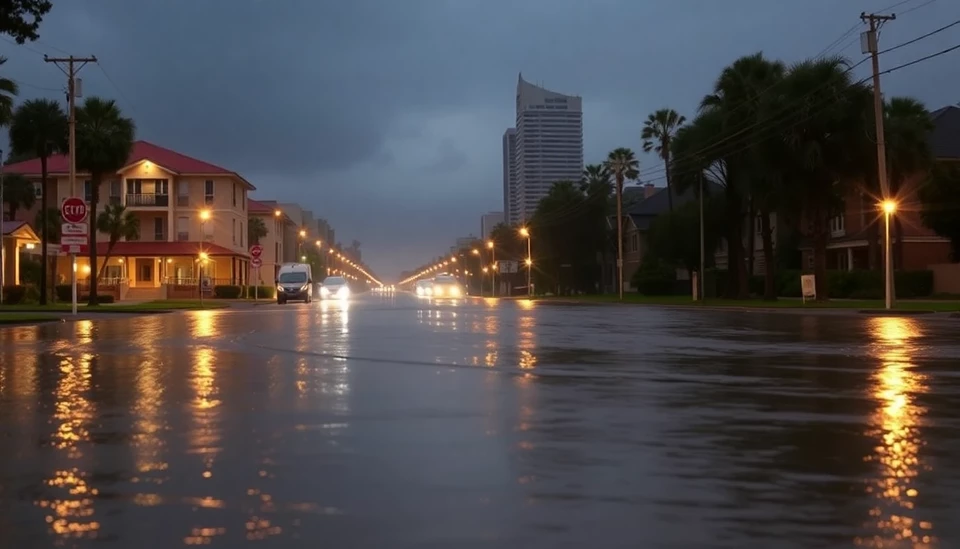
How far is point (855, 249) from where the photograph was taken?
66.7 metres

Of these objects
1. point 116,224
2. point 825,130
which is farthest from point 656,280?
point 116,224

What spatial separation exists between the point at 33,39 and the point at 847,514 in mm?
24890

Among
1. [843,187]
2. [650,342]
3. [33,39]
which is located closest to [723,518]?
[650,342]

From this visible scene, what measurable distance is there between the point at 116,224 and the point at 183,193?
454 inches

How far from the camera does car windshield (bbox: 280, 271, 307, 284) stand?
60.5 metres

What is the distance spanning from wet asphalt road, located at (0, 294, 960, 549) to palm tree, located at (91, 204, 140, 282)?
54.9 meters

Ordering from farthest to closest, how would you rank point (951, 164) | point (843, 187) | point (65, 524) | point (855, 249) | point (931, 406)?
point (855, 249) → point (951, 164) → point (843, 187) → point (931, 406) → point (65, 524)

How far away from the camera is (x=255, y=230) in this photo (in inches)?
4139

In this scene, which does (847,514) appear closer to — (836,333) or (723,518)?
(723,518)

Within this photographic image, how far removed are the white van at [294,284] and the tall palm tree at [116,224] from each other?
1465 cm

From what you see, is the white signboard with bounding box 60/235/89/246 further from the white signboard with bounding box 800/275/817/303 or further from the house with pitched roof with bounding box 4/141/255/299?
the house with pitched roof with bounding box 4/141/255/299

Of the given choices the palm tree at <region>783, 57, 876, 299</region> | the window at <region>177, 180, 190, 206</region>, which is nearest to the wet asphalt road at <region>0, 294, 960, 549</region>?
the palm tree at <region>783, 57, 876, 299</region>

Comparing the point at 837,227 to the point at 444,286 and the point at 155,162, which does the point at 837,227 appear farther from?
the point at 155,162

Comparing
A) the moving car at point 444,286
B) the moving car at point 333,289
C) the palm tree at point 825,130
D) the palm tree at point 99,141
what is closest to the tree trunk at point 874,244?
the palm tree at point 825,130
